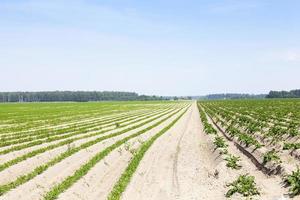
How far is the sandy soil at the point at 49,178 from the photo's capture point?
1169cm

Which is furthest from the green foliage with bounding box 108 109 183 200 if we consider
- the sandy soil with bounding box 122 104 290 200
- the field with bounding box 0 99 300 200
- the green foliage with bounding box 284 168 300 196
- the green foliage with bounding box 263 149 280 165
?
the green foliage with bounding box 263 149 280 165

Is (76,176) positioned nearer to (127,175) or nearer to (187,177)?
(127,175)

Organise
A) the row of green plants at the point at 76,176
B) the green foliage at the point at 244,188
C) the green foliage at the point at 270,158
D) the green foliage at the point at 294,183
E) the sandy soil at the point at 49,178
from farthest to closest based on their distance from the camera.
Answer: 1. the green foliage at the point at 270,158
2. the sandy soil at the point at 49,178
3. the row of green plants at the point at 76,176
4. the green foliage at the point at 244,188
5. the green foliage at the point at 294,183

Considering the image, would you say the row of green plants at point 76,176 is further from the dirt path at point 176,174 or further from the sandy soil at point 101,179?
the dirt path at point 176,174

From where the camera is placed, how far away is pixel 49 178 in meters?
13.6

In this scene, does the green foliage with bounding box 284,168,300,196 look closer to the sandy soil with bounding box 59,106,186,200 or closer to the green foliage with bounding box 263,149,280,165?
the green foliage with bounding box 263,149,280,165

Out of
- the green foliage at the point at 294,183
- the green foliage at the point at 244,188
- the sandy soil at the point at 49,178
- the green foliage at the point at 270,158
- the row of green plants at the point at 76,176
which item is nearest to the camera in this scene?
the green foliage at the point at 294,183

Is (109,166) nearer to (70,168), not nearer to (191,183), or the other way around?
(70,168)

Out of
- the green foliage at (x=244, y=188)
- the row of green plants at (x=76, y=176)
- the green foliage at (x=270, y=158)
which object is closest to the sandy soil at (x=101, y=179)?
the row of green plants at (x=76, y=176)

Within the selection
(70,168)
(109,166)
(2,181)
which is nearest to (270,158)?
(109,166)

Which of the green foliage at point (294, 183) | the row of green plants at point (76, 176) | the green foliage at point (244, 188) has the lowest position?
the row of green plants at point (76, 176)

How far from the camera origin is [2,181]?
43.9ft

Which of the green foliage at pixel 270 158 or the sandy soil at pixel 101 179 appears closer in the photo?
the sandy soil at pixel 101 179

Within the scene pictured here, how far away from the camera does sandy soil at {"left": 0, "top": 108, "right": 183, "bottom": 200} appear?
11688 mm
